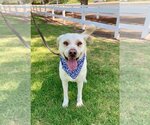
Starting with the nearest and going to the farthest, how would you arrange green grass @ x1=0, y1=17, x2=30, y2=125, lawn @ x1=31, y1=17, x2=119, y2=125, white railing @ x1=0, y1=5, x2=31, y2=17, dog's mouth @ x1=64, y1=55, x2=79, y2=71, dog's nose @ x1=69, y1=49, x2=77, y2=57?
dog's nose @ x1=69, y1=49, x2=77, y2=57 → dog's mouth @ x1=64, y1=55, x2=79, y2=71 → lawn @ x1=31, y1=17, x2=119, y2=125 → green grass @ x1=0, y1=17, x2=30, y2=125 → white railing @ x1=0, y1=5, x2=31, y2=17

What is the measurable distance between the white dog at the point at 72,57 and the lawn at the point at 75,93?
0.19 metres

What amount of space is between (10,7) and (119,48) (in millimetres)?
18209

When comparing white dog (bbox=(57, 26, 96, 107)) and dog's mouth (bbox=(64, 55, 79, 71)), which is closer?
white dog (bbox=(57, 26, 96, 107))

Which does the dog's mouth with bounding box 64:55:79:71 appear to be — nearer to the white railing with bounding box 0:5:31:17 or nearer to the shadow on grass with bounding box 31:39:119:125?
the shadow on grass with bounding box 31:39:119:125

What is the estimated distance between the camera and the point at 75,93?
388 cm

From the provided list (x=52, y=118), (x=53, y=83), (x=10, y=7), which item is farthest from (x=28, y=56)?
(x=10, y=7)

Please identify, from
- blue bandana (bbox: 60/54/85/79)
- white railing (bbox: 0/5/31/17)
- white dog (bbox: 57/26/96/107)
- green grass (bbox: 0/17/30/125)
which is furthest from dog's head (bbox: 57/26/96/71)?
white railing (bbox: 0/5/31/17)

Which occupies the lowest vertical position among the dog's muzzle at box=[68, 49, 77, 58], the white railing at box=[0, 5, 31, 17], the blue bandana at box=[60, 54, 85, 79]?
the white railing at box=[0, 5, 31, 17]

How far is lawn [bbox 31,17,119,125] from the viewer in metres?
3.23

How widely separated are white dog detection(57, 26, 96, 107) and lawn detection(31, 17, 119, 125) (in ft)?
0.63

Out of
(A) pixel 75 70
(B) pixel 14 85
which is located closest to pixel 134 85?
(A) pixel 75 70

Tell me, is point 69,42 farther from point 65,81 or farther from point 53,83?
point 53,83

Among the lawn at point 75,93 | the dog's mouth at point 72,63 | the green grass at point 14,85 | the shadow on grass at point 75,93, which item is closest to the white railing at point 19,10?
the green grass at point 14,85

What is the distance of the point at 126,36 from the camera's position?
841 cm
